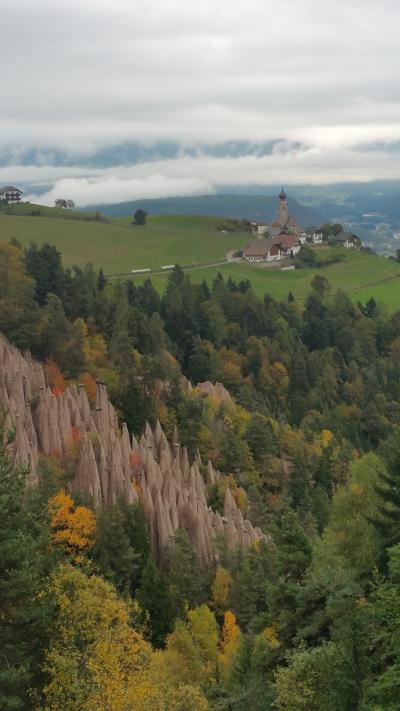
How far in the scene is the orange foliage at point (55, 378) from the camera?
247 feet

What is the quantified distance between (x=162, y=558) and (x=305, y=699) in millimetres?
31050

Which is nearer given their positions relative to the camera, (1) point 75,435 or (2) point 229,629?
(2) point 229,629

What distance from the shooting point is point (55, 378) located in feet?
252

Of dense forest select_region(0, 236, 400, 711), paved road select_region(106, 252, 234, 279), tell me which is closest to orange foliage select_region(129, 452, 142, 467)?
dense forest select_region(0, 236, 400, 711)

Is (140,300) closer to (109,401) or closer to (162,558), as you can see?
(109,401)

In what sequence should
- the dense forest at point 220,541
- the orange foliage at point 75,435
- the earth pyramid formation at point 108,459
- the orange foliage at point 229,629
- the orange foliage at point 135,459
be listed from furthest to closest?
the orange foliage at point 135,459 < the orange foliage at point 75,435 < the earth pyramid formation at point 108,459 < the orange foliage at point 229,629 < the dense forest at point 220,541

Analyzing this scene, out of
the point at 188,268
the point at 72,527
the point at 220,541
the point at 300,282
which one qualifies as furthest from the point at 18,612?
the point at 300,282

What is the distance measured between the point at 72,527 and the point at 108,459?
9.50 meters

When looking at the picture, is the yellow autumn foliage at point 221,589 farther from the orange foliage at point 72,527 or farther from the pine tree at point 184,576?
the orange foliage at point 72,527

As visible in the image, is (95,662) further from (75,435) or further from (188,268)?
(188,268)

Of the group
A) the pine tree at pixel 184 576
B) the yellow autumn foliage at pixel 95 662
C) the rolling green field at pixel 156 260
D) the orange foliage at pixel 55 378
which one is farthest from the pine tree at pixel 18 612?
the rolling green field at pixel 156 260

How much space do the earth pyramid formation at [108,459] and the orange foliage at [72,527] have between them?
12.6 ft

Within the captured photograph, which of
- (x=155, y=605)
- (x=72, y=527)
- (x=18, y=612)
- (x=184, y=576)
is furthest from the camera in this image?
(x=72, y=527)

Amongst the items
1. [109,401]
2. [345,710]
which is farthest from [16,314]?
[345,710]
